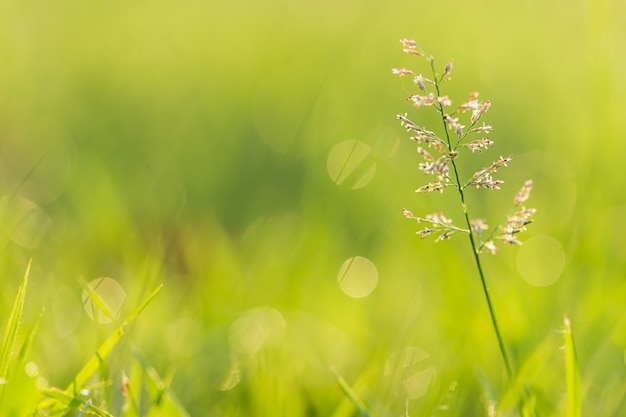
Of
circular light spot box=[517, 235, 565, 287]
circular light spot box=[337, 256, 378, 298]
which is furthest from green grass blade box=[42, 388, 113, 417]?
circular light spot box=[517, 235, 565, 287]

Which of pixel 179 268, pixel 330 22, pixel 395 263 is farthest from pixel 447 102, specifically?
pixel 330 22

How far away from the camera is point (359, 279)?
7.74 feet

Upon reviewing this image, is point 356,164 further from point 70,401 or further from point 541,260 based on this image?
point 70,401

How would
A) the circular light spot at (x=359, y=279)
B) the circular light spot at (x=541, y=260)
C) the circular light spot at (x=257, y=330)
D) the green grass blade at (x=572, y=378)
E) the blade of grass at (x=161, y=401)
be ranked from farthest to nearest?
the circular light spot at (x=359, y=279), the circular light spot at (x=541, y=260), the circular light spot at (x=257, y=330), the blade of grass at (x=161, y=401), the green grass blade at (x=572, y=378)

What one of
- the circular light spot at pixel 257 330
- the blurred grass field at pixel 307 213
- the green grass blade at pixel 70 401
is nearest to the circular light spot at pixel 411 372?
the blurred grass field at pixel 307 213

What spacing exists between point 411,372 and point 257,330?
12.1 inches

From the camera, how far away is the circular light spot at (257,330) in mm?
1771

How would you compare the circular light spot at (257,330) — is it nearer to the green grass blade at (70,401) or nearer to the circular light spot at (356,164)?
the circular light spot at (356,164)

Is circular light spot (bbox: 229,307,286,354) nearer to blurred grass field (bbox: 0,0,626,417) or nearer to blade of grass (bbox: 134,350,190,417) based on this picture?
blurred grass field (bbox: 0,0,626,417)

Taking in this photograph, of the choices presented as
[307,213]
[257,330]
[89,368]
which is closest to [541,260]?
[307,213]

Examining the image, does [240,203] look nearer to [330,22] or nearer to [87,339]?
[87,339]

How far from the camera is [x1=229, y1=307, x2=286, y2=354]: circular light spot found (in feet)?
5.81

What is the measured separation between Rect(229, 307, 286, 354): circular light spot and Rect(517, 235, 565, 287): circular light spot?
24.0 inches

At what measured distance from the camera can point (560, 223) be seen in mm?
2383
